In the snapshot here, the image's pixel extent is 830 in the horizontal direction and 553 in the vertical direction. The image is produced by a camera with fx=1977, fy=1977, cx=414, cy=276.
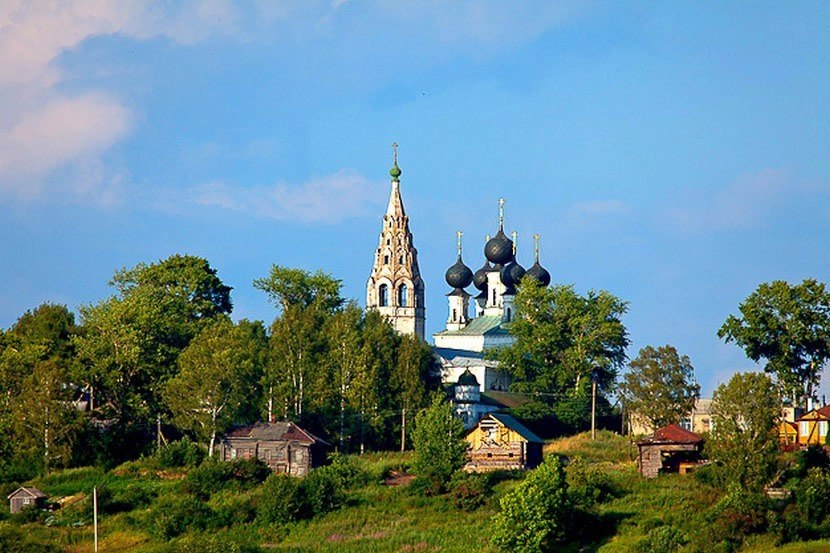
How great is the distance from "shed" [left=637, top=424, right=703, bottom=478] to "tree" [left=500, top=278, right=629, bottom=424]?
19046 millimetres

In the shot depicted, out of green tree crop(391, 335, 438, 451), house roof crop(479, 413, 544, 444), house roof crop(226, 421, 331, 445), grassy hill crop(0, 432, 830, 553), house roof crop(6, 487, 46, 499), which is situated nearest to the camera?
grassy hill crop(0, 432, 830, 553)

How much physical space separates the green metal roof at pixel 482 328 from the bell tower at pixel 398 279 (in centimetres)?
223

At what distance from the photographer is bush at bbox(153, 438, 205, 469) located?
79375 millimetres

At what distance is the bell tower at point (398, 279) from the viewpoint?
11275 cm

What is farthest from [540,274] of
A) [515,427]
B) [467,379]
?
[515,427]

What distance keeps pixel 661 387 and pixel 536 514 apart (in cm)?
2312

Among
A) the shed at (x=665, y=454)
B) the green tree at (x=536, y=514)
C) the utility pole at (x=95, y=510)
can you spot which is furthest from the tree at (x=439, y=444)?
the utility pole at (x=95, y=510)

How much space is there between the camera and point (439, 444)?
75938mm

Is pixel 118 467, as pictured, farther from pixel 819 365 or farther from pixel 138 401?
pixel 819 365

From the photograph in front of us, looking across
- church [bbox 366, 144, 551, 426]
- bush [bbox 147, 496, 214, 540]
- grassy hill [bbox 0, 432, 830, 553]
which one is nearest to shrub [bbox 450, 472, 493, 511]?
grassy hill [bbox 0, 432, 830, 553]

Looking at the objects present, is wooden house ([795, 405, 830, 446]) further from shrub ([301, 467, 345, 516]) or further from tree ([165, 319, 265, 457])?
tree ([165, 319, 265, 457])

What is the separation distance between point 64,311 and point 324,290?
45.4ft

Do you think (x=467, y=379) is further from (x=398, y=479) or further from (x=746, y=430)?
(x=746, y=430)

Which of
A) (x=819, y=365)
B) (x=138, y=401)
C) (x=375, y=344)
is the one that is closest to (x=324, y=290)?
(x=375, y=344)
